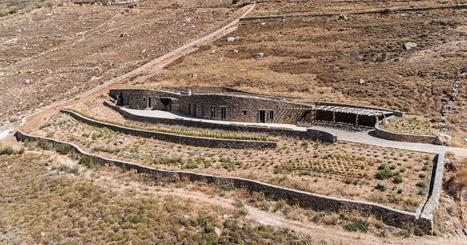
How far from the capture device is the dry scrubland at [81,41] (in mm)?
49469

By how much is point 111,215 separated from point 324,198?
400 inches

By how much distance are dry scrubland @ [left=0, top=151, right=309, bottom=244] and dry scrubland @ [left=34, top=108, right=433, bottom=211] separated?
3324 mm

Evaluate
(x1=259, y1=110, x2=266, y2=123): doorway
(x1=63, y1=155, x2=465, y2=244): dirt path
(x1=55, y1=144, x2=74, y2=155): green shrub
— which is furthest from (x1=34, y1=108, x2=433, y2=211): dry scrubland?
(x1=259, y1=110, x2=266, y2=123): doorway

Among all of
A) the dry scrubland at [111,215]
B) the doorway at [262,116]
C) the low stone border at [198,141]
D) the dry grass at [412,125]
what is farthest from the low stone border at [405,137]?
the dry scrubland at [111,215]

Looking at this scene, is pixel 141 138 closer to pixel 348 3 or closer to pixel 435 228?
pixel 435 228

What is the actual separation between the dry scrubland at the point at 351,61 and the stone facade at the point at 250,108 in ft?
10.5

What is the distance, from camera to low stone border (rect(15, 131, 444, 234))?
14516 mm

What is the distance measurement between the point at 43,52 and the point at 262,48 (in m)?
41.8

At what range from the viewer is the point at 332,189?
692 inches

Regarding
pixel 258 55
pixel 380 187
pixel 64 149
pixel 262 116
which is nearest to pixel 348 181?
pixel 380 187

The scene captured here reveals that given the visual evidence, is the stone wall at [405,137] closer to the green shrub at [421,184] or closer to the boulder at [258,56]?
the green shrub at [421,184]

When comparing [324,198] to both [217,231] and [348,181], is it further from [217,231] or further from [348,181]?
[217,231]

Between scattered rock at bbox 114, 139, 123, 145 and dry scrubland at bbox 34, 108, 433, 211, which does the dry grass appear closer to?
dry scrubland at bbox 34, 108, 433, 211

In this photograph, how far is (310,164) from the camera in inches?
818
